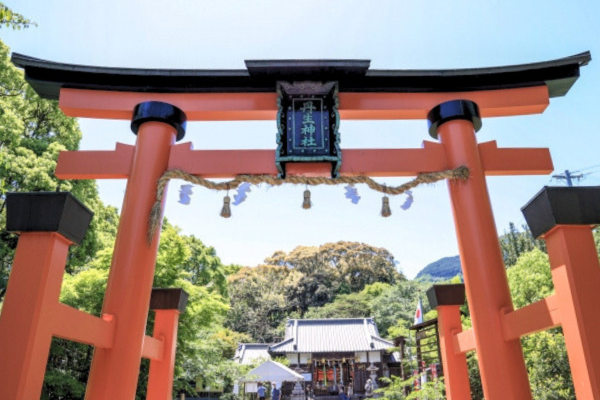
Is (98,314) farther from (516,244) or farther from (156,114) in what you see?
(516,244)

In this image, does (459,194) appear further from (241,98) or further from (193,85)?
(193,85)

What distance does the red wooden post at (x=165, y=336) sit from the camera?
416 cm

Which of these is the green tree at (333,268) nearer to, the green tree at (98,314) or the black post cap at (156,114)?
the green tree at (98,314)

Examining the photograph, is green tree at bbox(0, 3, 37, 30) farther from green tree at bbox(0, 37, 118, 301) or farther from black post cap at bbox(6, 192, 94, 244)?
green tree at bbox(0, 37, 118, 301)

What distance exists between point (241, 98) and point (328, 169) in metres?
1.36

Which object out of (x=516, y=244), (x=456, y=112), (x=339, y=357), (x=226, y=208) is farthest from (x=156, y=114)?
(x=516, y=244)

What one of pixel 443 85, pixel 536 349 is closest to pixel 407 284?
pixel 536 349

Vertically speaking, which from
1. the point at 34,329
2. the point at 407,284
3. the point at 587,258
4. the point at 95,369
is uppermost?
the point at 407,284

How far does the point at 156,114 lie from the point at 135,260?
5.28 ft

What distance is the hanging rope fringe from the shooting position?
3.99 m

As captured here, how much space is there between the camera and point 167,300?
4410 mm

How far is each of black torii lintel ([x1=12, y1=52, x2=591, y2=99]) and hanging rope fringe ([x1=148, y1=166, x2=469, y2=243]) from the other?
3.72ft

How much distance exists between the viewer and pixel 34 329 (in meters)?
2.26

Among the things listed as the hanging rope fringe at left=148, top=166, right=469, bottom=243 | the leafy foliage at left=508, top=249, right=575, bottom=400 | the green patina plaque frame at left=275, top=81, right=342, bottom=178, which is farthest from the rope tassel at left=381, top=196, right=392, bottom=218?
the leafy foliage at left=508, top=249, right=575, bottom=400
